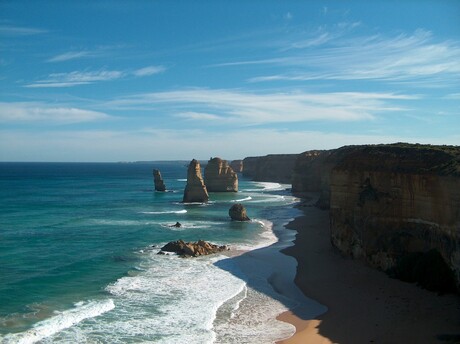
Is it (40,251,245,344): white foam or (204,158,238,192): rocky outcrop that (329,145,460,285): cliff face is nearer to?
(40,251,245,344): white foam

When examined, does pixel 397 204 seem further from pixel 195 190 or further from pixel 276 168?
pixel 276 168

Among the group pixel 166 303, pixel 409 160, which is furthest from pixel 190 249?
pixel 409 160

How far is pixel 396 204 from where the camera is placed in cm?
2652

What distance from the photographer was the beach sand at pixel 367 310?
18875mm

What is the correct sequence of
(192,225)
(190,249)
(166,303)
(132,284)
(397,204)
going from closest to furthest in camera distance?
1. (166,303)
2. (132,284)
3. (397,204)
4. (190,249)
5. (192,225)

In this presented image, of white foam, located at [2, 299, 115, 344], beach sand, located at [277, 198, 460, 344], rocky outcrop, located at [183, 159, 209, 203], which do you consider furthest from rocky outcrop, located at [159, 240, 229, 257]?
rocky outcrop, located at [183, 159, 209, 203]

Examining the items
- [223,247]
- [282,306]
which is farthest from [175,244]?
[282,306]

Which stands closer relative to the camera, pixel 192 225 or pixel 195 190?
pixel 192 225

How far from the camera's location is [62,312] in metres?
21.6

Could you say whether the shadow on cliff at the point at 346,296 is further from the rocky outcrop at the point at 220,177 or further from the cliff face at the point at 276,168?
the cliff face at the point at 276,168

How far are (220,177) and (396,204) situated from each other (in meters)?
64.2

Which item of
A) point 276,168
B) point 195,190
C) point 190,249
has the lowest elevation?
point 190,249

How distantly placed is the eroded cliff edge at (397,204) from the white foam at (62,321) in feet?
50.7

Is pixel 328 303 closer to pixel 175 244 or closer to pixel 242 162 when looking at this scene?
pixel 175 244
